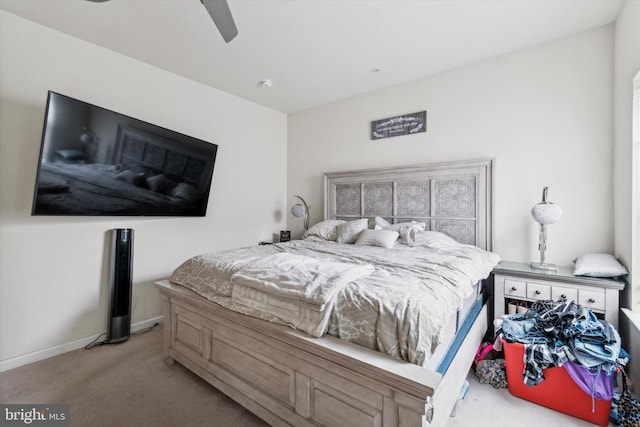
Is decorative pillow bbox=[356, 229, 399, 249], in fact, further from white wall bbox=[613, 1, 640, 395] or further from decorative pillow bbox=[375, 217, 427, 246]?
white wall bbox=[613, 1, 640, 395]

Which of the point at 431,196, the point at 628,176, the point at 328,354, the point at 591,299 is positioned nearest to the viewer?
the point at 328,354

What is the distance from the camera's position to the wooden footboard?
113 cm

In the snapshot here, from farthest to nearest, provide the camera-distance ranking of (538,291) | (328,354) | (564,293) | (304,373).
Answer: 1. (538,291)
2. (564,293)
3. (304,373)
4. (328,354)

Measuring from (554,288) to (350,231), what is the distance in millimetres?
1909

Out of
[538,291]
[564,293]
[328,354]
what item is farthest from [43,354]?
[564,293]

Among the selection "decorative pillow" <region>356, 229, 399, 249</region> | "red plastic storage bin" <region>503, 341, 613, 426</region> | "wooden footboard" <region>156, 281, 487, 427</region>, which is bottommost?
"red plastic storage bin" <region>503, 341, 613, 426</region>

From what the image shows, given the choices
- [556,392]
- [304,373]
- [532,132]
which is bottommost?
[556,392]

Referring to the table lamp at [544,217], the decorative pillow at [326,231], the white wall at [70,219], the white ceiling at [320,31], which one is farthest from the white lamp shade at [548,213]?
the white wall at [70,219]

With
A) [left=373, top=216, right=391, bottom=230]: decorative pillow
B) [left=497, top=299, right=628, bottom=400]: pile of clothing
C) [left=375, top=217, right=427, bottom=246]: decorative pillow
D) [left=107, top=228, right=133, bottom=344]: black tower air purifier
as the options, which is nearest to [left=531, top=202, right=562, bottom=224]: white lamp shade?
[left=497, top=299, right=628, bottom=400]: pile of clothing

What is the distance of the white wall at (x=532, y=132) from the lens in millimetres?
2486

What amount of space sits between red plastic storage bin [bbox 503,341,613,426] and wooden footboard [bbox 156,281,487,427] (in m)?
0.27

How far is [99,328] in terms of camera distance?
9.10 feet

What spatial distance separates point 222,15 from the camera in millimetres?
1669

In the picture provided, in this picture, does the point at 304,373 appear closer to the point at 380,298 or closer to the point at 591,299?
the point at 380,298
